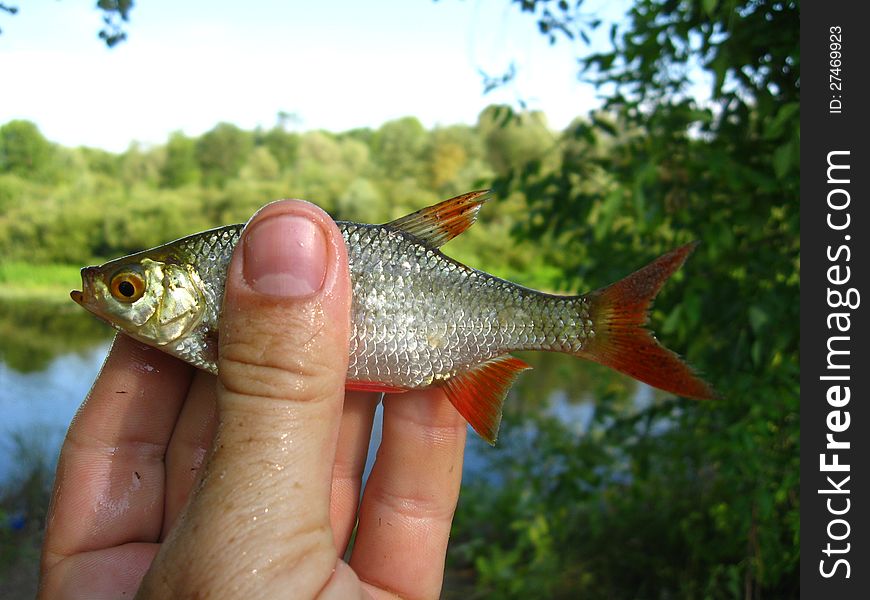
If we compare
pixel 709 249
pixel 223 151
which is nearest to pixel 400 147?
pixel 223 151

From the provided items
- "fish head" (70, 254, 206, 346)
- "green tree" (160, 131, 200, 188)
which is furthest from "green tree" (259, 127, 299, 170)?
"fish head" (70, 254, 206, 346)

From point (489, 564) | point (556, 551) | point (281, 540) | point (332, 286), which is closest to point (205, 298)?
A: point (332, 286)

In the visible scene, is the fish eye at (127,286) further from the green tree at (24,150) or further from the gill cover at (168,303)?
the green tree at (24,150)

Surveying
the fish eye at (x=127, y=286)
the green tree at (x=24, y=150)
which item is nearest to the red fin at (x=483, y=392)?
the fish eye at (x=127, y=286)

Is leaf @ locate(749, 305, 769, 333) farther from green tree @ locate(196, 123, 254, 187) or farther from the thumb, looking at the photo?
green tree @ locate(196, 123, 254, 187)

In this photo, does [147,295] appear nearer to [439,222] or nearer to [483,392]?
[439,222]
